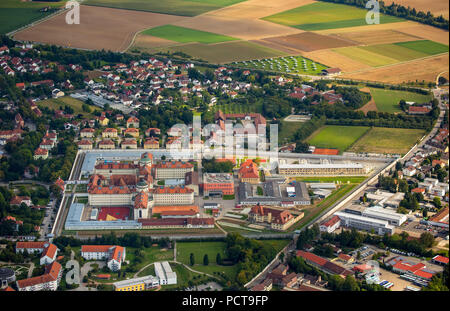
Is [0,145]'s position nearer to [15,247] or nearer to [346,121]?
[15,247]

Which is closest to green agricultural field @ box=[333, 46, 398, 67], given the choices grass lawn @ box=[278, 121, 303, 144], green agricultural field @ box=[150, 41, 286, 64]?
green agricultural field @ box=[150, 41, 286, 64]

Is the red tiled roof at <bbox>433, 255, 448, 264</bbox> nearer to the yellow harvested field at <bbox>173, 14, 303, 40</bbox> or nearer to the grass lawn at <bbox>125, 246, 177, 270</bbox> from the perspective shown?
the grass lawn at <bbox>125, 246, 177, 270</bbox>

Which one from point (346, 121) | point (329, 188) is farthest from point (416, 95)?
point (329, 188)

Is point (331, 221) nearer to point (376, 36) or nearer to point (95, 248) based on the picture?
point (95, 248)

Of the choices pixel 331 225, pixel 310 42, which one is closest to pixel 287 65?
pixel 310 42

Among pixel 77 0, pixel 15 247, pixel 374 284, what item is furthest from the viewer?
pixel 77 0

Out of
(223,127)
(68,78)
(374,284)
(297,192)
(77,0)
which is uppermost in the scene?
(77,0)
